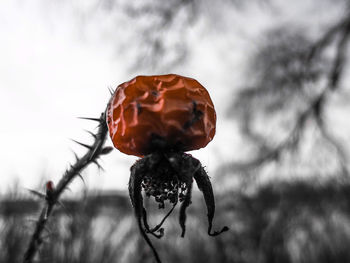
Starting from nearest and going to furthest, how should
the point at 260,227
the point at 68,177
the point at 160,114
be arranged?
the point at 160,114
the point at 68,177
the point at 260,227

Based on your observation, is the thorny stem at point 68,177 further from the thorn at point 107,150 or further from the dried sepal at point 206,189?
the dried sepal at point 206,189

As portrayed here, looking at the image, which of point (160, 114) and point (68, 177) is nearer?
point (160, 114)

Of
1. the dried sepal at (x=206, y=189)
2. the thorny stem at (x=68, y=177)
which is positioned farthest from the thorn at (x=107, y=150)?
the dried sepal at (x=206, y=189)

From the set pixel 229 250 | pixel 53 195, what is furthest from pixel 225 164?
pixel 53 195

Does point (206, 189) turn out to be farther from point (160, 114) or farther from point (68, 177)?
point (68, 177)

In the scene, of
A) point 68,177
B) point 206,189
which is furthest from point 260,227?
point 68,177

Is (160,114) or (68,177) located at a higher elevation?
(160,114)

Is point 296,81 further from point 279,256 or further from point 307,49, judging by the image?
point 279,256
